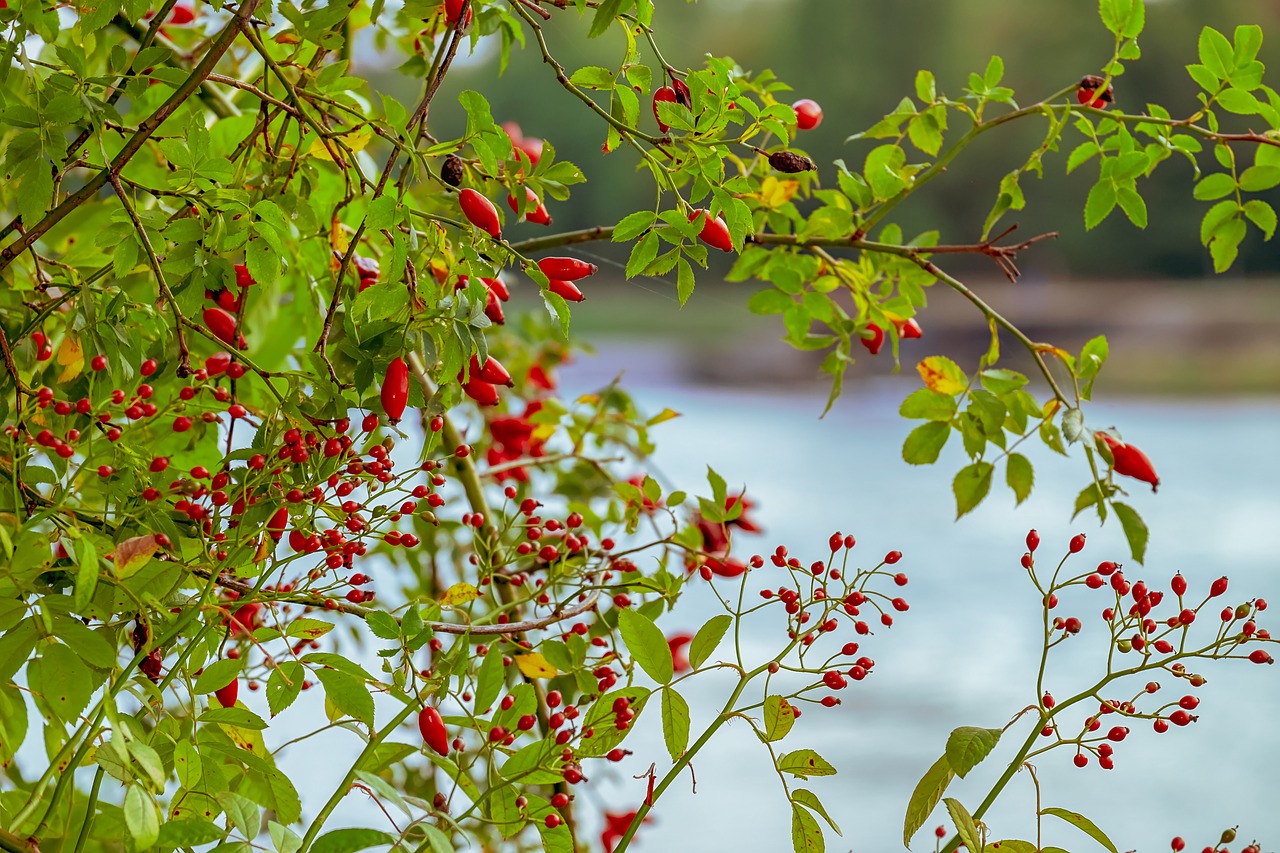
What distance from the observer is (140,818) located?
24 centimetres

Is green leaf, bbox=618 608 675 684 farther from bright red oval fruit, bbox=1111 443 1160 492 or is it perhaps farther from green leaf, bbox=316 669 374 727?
bright red oval fruit, bbox=1111 443 1160 492

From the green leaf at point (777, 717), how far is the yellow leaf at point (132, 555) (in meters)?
0.14

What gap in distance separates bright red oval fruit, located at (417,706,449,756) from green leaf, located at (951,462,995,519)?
202 millimetres

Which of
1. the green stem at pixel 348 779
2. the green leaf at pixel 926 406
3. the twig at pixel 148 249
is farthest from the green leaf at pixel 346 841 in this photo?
the green leaf at pixel 926 406

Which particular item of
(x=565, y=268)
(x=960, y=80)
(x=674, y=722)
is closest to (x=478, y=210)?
(x=565, y=268)

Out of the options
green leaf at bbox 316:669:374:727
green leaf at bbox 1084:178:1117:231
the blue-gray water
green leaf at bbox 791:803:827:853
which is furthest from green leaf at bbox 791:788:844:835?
the blue-gray water

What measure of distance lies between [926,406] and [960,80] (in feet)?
2.36

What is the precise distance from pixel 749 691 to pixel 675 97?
1172mm

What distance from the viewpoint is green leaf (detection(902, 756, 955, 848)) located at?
0.30 metres

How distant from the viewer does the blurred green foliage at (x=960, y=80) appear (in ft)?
3.04

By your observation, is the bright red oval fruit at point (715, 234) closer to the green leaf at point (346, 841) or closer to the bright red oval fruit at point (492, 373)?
the bright red oval fruit at point (492, 373)

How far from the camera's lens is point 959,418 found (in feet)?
1.36

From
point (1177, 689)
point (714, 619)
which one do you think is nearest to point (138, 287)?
point (714, 619)

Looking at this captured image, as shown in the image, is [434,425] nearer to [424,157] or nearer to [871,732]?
[424,157]
